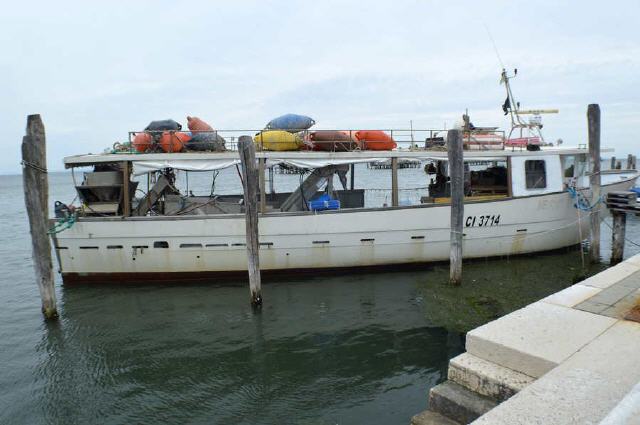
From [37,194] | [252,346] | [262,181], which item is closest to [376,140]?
[262,181]

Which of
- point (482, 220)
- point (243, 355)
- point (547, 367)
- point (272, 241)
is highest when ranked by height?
point (482, 220)

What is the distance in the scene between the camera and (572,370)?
3705 millimetres

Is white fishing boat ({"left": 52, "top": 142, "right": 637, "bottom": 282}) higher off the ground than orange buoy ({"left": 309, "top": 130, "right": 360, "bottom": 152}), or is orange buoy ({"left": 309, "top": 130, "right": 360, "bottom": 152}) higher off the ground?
orange buoy ({"left": 309, "top": 130, "right": 360, "bottom": 152})

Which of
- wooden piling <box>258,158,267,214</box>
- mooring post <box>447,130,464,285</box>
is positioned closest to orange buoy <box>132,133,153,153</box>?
wooden piling <box>258,158,267,214</box>

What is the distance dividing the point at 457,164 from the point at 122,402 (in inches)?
358

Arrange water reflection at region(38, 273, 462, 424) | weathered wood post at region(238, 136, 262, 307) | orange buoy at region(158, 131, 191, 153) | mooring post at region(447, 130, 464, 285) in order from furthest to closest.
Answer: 1. orange buoy at region(158, 131, 191, 153)
2. mooring post at region(447, 130, 464, 285)
3. weathered wood post at region(238, 136, 262, 307)
4. water reflection at region(38, 273, 462, 424)

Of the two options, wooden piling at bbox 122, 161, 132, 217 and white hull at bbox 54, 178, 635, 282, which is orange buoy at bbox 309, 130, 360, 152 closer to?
white hull at bbox 54, 178, 635, 282

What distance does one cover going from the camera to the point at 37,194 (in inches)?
398

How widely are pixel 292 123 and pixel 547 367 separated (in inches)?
443

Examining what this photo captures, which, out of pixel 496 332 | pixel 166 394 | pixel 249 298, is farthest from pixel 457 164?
pixel 166 394

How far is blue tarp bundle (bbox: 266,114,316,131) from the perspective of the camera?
545 inches

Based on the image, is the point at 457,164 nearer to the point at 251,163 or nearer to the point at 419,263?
the point at 419,263

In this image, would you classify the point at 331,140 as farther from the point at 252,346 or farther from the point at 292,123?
the point at 252,346

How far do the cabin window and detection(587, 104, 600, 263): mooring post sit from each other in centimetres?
133
